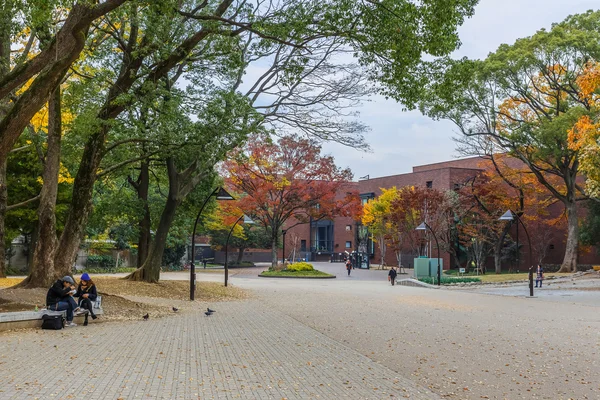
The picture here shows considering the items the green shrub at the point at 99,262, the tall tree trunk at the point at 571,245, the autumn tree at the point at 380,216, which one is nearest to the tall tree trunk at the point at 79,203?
the green shrub at the point at 99,262

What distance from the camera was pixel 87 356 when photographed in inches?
324

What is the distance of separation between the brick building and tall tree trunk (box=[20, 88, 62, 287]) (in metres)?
28.9

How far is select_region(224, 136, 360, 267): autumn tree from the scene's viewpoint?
37.7m

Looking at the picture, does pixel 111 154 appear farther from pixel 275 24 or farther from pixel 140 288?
pixel 275 24

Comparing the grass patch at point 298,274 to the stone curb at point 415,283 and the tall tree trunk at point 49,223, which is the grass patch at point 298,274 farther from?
the tall tree trunk at point 49,223

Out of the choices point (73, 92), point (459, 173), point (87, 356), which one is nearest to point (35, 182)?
point (73, 92)

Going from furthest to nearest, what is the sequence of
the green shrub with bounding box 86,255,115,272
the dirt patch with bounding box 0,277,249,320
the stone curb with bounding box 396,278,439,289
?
1. the green shrub with bounding box 86,255,115,272
2. the stone curb with bounding box 396,278,439,289
3. the dirt patch with bounding box 0,277,249,320

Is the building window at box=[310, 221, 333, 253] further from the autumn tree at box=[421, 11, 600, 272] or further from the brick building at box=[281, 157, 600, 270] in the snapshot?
the autumn tree at box=[421, 11, 600, 272]

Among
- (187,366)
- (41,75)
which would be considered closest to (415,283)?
(41,75)

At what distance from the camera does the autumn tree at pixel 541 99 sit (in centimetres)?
3092

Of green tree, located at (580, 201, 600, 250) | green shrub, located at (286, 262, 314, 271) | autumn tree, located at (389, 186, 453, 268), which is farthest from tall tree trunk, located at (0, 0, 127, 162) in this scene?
green tree, located at (580, 201, 600, 250)

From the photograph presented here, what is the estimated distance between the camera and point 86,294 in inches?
474

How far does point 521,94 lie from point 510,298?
664 inches

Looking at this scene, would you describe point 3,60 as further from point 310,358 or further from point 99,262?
point 99,262
